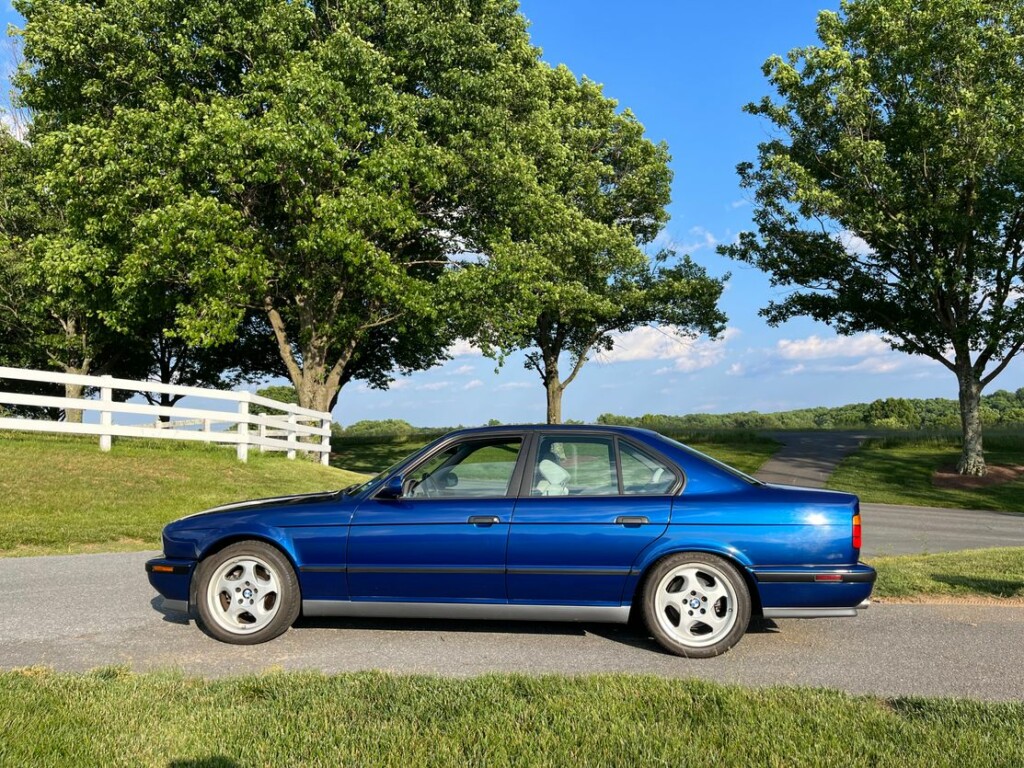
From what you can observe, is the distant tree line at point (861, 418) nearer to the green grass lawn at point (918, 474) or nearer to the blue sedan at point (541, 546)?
the green grass lawn at point (918, 474)

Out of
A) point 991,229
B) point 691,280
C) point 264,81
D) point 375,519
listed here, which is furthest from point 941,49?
point 375,519

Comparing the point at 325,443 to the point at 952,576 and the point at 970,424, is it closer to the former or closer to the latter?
the point at 952,576

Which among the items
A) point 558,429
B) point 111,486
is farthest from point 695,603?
point 111,486

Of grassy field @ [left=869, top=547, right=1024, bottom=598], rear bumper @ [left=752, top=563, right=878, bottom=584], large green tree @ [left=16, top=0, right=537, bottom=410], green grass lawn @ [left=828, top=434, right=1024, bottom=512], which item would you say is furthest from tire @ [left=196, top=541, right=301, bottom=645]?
green grass lawn @ [left=828, top=434, right=1024, bottom=512]

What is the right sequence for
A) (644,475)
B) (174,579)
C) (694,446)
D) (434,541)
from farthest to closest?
(694,446) < (174,579) < (644,475) < (434,541)

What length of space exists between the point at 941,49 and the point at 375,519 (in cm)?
2452

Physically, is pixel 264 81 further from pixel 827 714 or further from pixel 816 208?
pixel 827 714

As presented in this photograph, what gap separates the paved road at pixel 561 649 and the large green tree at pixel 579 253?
15.8 metres

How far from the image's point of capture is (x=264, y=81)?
19031 millimetres

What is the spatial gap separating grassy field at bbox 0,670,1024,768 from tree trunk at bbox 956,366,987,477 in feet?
79.7

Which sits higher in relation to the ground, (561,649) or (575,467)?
(575,467)

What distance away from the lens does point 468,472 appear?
5.68 meters

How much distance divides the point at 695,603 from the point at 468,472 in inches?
70.2

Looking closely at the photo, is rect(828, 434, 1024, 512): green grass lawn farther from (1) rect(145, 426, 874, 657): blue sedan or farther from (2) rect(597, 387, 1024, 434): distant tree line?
(1) rect(145, 426, 874, 657): blue sedan
